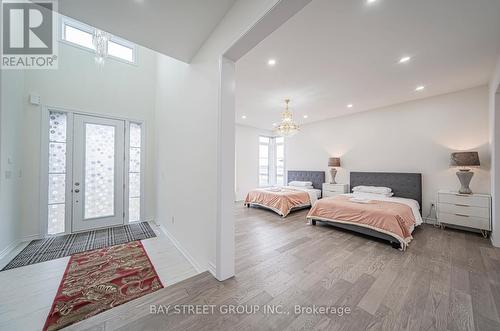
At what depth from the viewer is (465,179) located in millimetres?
3471

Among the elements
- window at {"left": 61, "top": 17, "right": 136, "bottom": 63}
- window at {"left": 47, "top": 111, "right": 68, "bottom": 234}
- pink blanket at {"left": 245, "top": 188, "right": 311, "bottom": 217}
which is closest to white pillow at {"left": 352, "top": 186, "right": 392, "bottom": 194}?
pink blanket at {"left": 245, "top": 188, "right": 311, "bottom": 217}

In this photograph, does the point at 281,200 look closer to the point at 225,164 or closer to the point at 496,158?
the point at 225,164

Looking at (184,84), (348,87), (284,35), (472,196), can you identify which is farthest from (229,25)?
(472,196)

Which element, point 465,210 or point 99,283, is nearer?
point 99,283

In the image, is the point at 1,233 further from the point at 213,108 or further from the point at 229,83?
the point at 229,83

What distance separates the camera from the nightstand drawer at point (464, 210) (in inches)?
126

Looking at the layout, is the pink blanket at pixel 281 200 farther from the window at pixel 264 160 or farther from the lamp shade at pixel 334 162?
the window at pixel 264 160

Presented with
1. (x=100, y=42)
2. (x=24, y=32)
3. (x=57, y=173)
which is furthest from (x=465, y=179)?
(x=24, y=32)

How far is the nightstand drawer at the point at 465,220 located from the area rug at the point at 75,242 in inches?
224

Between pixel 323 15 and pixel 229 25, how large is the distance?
1000 millimetres

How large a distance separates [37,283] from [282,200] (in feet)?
13.4

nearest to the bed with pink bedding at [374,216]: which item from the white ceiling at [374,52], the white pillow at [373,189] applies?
the white pillow at [373,189]

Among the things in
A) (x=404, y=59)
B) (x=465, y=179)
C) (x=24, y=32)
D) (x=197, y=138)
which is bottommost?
(x=465, y=179)

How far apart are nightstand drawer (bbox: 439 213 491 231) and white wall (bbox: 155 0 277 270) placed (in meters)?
4.58
